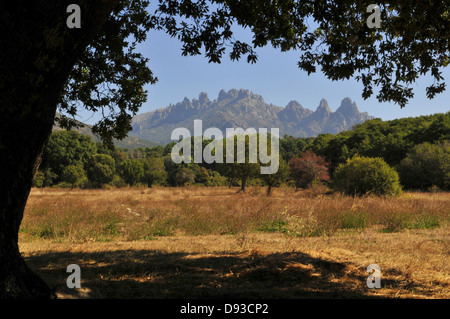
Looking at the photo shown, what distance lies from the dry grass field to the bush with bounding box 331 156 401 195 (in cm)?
722

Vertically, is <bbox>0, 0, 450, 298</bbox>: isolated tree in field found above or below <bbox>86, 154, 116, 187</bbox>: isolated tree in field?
above

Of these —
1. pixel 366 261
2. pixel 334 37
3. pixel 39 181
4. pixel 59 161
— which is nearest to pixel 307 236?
pixel 366 261

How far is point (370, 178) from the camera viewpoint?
66.7 feet

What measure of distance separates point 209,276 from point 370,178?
62.4 feet

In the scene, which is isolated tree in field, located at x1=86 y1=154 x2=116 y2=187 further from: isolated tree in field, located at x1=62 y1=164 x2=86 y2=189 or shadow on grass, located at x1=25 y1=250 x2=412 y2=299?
shadow on grass, located at x1=25 y1=250 x2=412 y2=299

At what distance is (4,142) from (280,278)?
148 inches

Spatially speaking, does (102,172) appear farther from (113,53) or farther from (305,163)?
(113,53)

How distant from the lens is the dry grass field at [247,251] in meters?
3.97

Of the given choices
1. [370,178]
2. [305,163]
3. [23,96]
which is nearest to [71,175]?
[305,163]

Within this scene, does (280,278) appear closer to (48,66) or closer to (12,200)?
(12,200)

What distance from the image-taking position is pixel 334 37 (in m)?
6.62

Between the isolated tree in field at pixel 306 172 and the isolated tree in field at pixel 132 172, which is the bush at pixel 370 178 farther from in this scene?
the isolated tree in field at pixel 132 172

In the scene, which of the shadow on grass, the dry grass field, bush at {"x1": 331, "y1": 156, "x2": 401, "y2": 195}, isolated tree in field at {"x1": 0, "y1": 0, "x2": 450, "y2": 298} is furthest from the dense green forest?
the shadow on grass

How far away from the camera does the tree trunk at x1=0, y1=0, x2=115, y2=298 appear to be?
2.19 m
